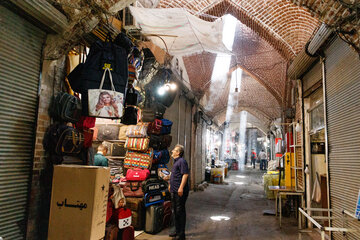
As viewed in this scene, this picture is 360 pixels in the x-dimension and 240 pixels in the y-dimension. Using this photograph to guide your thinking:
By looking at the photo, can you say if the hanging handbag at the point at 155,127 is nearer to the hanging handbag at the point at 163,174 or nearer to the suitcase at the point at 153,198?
the hanging handbag at the point at 163,174

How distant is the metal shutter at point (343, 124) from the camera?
11.6ft

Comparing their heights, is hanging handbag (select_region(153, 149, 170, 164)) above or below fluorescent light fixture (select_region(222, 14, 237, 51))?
below

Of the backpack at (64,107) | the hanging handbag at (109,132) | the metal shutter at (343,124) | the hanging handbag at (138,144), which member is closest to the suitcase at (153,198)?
the hanging handbag at (138,144)

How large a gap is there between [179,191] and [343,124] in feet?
9.64

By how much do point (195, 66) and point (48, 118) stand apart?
27.6 ft

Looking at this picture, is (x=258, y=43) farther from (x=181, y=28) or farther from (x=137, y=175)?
(x=137, y=175)

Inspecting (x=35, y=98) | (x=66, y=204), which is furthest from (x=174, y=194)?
(x=35, y=98)

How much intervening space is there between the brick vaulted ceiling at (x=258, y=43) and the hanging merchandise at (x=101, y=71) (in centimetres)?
270

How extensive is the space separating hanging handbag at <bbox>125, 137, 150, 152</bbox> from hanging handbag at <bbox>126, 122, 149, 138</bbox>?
0.30 feet

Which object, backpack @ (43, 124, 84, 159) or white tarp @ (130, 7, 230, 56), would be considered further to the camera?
white tarp @ (130, 7, 230, 56)

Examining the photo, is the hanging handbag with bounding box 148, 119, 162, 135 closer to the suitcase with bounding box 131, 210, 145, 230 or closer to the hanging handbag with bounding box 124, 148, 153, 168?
the hanging handbag with bounding box 124, 148, 153, 168

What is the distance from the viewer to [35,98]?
10.9ft

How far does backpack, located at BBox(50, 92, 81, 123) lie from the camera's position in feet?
11.5

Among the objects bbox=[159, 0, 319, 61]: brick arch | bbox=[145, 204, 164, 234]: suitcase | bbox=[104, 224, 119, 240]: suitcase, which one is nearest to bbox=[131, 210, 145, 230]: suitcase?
bbox=[145, 204, 164, 234]: suitcase
